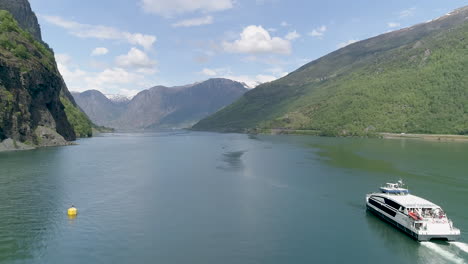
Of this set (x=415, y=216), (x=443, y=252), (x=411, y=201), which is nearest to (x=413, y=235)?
(x=415, y=216)

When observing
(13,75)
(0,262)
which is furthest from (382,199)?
(13,75)

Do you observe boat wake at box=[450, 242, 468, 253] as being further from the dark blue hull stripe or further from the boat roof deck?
the boat roof deck

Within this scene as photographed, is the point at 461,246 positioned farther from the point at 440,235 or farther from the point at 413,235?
the point at 413,235

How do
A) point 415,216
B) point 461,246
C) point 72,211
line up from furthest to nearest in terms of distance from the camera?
1. point 72,211
2. point 415,216
3. point 461,246

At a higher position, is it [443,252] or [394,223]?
[394,223]

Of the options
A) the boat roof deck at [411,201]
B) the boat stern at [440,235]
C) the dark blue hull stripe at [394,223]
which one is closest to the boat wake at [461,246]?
the boat stern at [440,235]

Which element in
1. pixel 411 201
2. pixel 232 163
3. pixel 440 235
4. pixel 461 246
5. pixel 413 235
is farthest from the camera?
pixel 232 163

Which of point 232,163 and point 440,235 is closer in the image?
point 440,235

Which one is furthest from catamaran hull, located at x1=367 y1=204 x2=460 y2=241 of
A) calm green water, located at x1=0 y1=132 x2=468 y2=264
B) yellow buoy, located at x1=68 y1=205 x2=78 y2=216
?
yellow buoy, located at x1=68 y1=205 x2=78 y2=216
